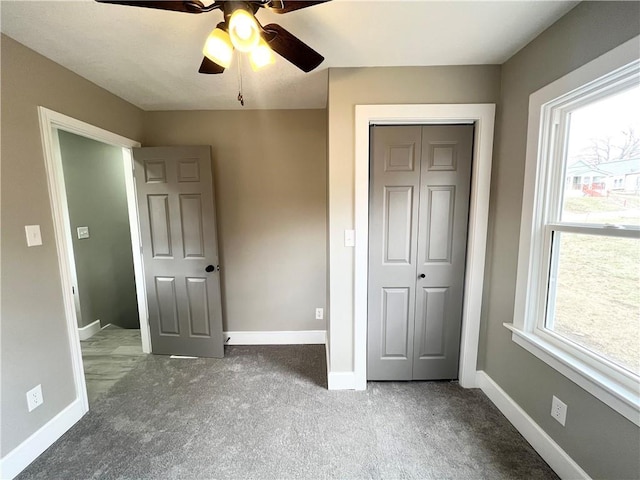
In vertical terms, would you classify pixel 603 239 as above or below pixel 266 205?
below

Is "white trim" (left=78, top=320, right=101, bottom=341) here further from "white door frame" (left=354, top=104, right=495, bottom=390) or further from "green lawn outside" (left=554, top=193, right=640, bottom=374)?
"green lawn outside" (left=554, top=193, right=640, bottom=374)

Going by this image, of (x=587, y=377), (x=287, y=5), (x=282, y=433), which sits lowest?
(x=282, y=433)

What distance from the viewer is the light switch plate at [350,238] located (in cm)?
179

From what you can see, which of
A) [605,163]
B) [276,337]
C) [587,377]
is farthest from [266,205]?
[587,377]

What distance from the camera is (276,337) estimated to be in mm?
2631

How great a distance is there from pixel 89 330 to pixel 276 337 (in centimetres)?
215

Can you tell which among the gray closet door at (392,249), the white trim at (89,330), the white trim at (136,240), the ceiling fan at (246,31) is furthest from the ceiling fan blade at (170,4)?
the white trim at (89,330)

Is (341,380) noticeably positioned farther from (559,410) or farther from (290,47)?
(290,47)

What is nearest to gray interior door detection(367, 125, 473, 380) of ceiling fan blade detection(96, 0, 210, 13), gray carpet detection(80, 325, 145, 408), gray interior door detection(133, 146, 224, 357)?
ceiling fan blade detection(96, 0, 210, 13)

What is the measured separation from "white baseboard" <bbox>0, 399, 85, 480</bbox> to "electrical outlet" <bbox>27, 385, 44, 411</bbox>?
0.16 meters

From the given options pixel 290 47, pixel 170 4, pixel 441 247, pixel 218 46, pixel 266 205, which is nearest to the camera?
pixel 170 4

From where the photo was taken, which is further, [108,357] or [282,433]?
[108,357]

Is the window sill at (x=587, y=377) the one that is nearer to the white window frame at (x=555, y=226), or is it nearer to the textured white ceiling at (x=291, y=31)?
the white window frame at (x=555, y=226)

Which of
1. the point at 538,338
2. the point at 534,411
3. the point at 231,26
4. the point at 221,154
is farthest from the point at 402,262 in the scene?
the point at 221,154
